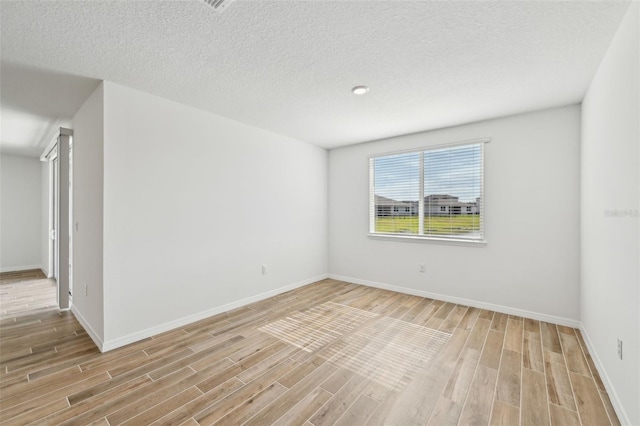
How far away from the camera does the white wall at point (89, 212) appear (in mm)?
2660

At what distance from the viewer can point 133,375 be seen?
217 cm

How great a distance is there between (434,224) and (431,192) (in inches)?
19.2

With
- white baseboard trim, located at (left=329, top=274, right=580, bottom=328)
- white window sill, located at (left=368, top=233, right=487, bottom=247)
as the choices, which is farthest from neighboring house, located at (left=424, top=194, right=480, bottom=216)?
white baseboard trim, located at (left=329, top=274, right=580, bottom=328)

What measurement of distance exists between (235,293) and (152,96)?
2530 mm

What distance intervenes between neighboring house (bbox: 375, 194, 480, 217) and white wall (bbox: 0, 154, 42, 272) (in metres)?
7.56

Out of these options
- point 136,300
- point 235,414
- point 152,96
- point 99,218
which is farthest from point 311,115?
point 235,414

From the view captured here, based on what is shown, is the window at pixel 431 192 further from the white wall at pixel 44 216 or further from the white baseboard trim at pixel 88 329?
the white wall at pixel 44 216


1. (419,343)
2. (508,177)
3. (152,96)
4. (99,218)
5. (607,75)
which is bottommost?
(419,343)

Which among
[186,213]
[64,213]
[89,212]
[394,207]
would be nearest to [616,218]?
[394,207]

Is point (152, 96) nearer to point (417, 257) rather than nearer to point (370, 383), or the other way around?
point (370, 383)

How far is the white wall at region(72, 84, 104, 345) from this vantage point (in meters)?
2.66

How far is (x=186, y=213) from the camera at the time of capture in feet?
10.5

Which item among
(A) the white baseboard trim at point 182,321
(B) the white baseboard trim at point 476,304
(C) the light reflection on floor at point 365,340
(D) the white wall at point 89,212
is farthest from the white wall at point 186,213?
(B) the white baseboard trim at point 476,304

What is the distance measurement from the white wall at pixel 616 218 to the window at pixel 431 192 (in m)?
1.25
